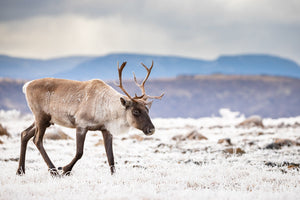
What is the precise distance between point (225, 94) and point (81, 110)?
91.9m

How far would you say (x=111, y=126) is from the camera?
791 cm

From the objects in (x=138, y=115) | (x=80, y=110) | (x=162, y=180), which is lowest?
(x=162, y=180)

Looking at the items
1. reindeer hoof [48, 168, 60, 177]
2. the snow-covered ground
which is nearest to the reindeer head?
the snow-covered ground

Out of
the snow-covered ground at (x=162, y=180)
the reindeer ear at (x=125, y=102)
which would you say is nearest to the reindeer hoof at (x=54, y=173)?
the snow-covered ground at (x=162, y=180)

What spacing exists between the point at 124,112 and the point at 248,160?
441 cm

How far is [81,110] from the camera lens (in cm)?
768

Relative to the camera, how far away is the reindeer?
7671 millimetres

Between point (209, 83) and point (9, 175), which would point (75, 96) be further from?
point (209, 83)

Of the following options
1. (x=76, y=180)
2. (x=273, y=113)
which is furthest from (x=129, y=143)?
(x=273, y=113)

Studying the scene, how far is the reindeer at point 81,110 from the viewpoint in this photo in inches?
302

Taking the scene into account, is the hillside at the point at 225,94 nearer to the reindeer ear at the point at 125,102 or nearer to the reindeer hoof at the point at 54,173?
the reindeer ear at the point at 125,102

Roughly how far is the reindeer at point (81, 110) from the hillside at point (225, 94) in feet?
270

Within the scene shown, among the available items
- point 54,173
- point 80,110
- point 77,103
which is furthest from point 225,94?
point 54,173

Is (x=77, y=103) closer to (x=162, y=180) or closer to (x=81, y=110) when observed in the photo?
(x=81, y=110)
